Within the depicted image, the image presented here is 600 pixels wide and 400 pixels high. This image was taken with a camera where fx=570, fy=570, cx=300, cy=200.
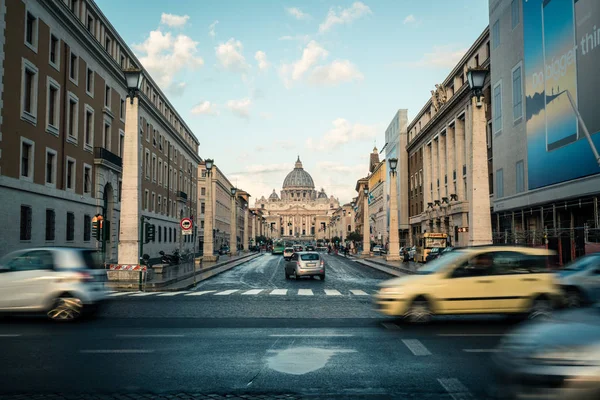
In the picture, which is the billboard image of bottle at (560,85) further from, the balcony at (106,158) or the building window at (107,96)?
the building window at (107,96)

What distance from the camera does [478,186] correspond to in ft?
75.2

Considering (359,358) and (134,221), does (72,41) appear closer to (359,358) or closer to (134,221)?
(134,221)

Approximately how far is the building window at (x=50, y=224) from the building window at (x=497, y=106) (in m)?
32.0

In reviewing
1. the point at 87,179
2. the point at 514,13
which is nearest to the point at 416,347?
the point at 87,179

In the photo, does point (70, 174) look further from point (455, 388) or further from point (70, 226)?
point (455, 388)

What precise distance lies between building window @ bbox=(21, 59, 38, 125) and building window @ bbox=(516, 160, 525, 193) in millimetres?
30766

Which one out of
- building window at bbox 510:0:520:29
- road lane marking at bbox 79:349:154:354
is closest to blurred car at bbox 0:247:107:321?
road lane marking at bbox 79:349:154:354

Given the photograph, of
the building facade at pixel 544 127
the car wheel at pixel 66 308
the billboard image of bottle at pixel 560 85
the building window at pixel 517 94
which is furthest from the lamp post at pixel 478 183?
the building window at pixel 517 94

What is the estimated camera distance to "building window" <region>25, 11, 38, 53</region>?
2817 cm

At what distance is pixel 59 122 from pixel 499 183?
1242 inches

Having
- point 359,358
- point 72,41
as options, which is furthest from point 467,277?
point 72,41

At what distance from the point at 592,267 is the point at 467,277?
3121 mm

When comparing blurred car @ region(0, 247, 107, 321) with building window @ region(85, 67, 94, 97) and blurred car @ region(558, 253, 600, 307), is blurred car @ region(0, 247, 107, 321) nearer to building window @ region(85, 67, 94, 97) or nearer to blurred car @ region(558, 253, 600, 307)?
blurred car @ region(558, 253, 600, 307)

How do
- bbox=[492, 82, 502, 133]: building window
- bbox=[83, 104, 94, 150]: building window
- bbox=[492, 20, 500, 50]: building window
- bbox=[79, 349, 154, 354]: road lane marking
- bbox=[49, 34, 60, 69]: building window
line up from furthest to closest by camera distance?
bbox=[492, 82, 502, 133]: building window < bbox=[492, 20, 500, 50]: building window < bbox=[83, 104, 94, 150]: building window < bbox=[49, 34, 60, 69]: building window < bbox=[79, 349, 154, 354]: road lane marking
